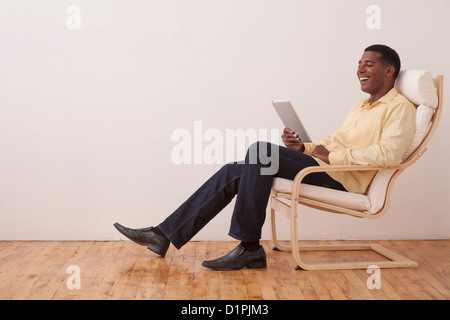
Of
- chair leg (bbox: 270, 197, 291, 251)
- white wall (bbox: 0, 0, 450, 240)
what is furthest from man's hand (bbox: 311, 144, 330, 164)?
white wall (bbox: 0, 0, 450, 240)

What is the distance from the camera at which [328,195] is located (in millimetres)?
2920

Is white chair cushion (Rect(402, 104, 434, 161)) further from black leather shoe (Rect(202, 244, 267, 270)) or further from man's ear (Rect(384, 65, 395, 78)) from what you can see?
black leather shoe (Rect(202, 244, 267, 270))

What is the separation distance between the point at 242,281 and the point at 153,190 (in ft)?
3.96

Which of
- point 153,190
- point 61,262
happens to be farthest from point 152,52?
point 61,262

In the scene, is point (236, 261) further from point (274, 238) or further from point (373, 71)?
point (373, 71)

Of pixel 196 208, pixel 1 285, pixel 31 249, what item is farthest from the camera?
pixel 31 249

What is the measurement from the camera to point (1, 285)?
2.69 metres

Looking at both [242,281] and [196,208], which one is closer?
[242,281]

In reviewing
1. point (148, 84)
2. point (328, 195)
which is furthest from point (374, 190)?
point (148, 84)

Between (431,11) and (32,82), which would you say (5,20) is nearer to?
(32,82)

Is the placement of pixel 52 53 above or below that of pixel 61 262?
above

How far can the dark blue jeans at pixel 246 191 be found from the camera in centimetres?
291

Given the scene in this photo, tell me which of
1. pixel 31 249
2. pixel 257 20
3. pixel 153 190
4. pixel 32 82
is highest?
pixel 257 20
